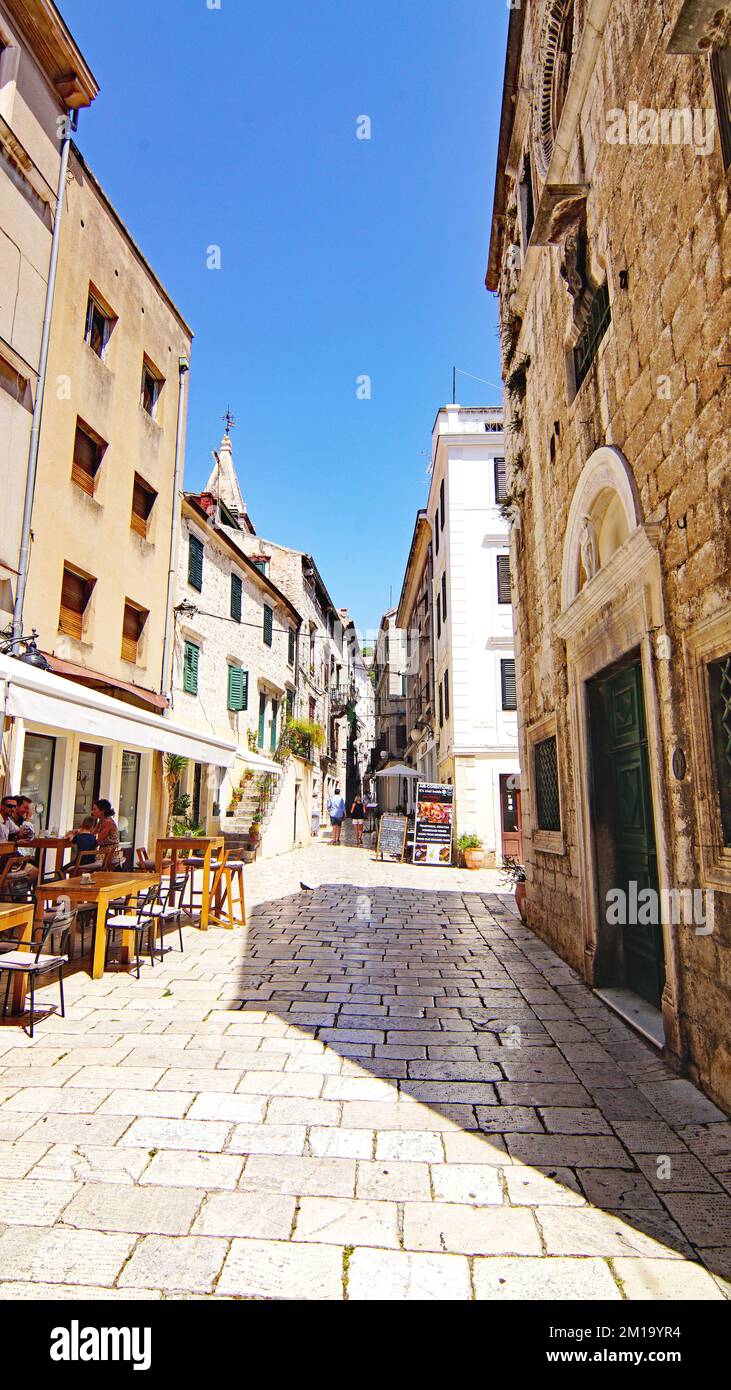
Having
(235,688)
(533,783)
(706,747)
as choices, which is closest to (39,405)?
(533,783)

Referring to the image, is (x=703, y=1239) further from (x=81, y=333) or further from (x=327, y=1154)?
(x=81, y=333)

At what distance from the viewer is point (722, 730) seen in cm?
365

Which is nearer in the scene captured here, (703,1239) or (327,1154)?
(703,1239)

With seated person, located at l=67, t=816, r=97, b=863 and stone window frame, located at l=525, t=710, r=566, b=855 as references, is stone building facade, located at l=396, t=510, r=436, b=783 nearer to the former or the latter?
stone window frame, located at l=525, t=710, r=566, b=855

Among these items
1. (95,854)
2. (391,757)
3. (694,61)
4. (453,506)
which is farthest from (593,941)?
(391,757)

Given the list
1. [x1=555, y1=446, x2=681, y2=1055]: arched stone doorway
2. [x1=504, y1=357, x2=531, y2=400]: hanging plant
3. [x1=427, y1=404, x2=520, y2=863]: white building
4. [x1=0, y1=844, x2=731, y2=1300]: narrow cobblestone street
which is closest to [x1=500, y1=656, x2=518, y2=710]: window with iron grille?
[x1=427, y1=404, x2=520, y2=863]: white building

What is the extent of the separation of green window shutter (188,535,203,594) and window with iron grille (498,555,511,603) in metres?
7.90

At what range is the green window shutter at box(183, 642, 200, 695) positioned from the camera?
1612 cm

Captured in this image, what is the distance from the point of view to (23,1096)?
3785 millimetres

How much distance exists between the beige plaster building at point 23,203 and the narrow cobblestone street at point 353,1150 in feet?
24.0

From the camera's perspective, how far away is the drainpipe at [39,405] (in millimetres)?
10125

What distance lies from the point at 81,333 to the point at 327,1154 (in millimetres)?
12812
